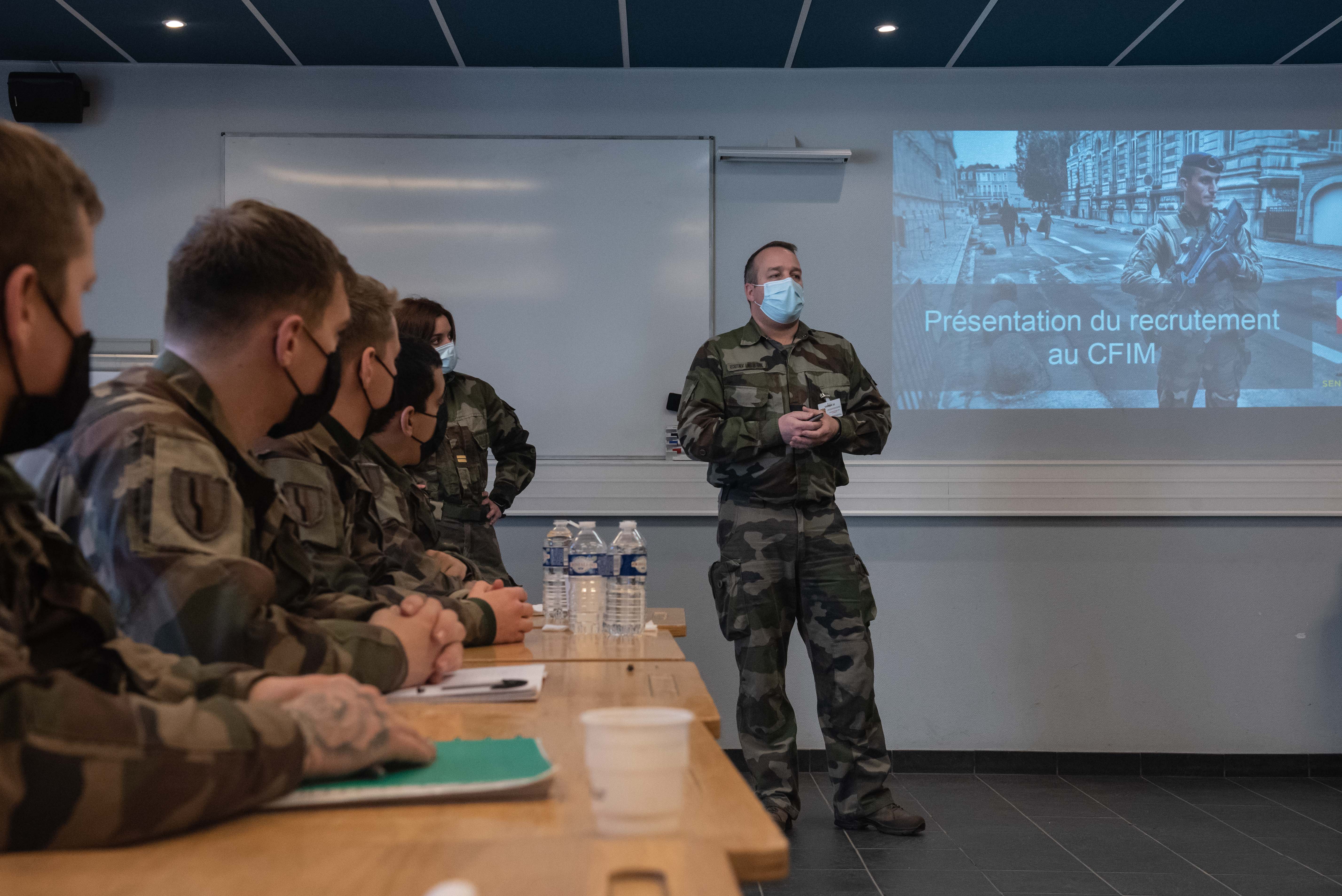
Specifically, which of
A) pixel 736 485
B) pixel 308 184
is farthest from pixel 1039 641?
pixel 308 184

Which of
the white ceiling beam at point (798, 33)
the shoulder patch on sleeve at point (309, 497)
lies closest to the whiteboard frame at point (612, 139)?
the white ceiling beam at point (798, 33)

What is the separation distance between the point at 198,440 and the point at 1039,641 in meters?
3.61

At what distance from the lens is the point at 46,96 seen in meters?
4.00

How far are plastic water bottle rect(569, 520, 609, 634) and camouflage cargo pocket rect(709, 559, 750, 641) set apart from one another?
123 cm

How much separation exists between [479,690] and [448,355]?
2304 millimetres

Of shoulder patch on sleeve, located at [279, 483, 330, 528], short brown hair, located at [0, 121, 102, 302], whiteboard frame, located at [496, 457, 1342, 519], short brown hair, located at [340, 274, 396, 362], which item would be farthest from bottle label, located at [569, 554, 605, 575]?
whiteboard frame, located at [496, 457, 1342, 519]

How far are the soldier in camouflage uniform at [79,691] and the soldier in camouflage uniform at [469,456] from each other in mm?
2262

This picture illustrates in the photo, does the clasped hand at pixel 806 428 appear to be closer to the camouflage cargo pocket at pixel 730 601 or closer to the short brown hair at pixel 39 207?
the camouflage cargo pocket at pixel 730 601

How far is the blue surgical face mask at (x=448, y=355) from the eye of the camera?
3.49 meters

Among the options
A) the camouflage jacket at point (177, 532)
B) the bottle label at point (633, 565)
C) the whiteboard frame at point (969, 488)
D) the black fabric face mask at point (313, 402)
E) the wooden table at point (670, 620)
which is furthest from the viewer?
the whiteboard frame at point (969, 488)

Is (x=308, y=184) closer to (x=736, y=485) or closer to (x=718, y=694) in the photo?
(x=736, y=485)

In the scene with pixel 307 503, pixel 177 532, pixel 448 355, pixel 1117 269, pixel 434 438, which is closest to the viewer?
pixel 177 532

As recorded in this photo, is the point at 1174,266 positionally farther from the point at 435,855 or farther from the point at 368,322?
the point at 435,855

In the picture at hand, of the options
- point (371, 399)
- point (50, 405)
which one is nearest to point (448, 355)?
point (371, 399)
